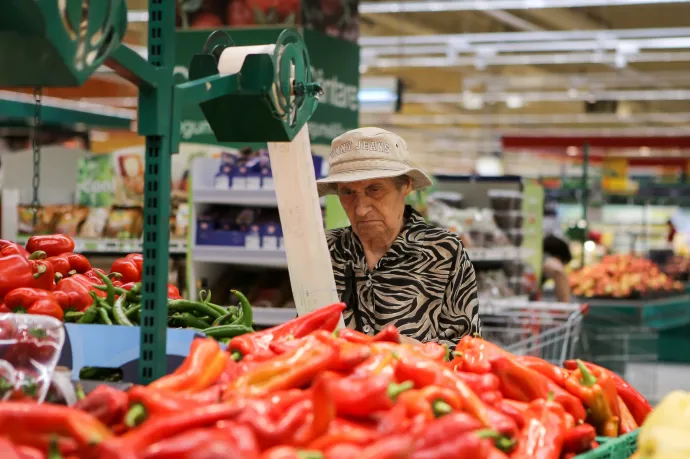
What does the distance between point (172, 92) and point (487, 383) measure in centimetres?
94

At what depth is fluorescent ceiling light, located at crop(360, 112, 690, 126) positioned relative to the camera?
27484 millimetres

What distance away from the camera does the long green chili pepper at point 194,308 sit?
264 centimetres

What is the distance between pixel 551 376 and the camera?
227cm

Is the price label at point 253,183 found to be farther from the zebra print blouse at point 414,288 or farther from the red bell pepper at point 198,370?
the red bell pepper at point 198,370

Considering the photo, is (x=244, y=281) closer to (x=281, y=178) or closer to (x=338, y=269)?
(x=338, y=269)

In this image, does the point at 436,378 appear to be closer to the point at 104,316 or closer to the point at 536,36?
the point at 104,316

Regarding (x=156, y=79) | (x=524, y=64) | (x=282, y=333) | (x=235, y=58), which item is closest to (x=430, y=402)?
(x=282, y=333)

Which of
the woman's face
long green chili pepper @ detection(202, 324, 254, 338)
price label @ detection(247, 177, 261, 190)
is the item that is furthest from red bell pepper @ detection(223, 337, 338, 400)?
price label @ detection(247, 177, 261, 190)

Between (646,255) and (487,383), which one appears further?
Answer: (646,255)

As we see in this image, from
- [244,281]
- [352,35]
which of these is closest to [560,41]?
[352,35]

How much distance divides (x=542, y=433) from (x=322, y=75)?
5566 millimetres

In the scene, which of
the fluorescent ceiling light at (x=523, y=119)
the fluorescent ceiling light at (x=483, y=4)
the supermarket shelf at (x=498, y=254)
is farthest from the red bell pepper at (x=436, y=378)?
the fluorescent ceiling light at (x=523, y=119)

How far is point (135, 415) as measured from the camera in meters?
1.57

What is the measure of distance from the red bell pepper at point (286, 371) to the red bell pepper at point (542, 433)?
0.42 meters
